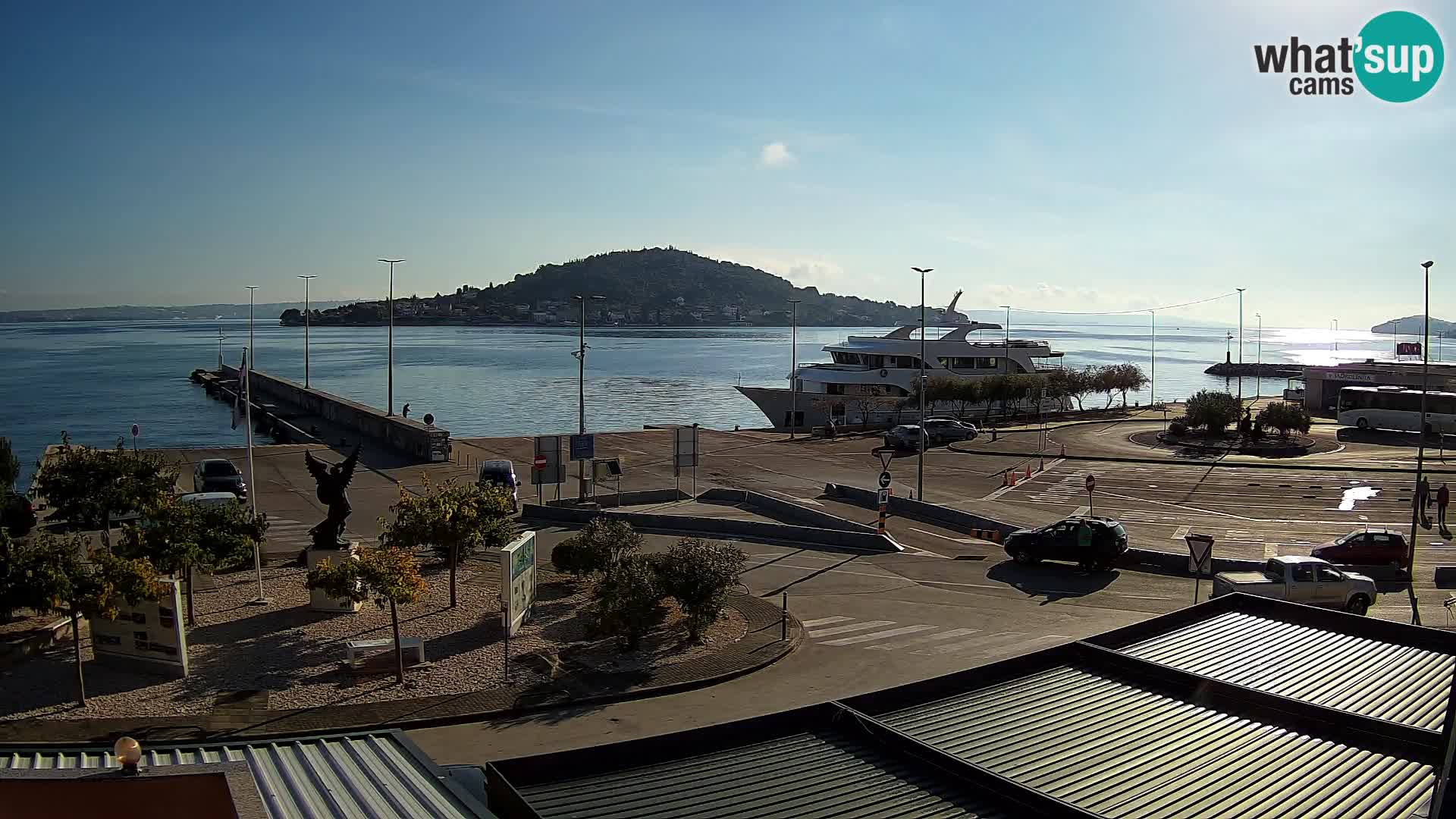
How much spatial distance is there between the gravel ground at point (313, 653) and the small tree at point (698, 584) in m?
0.45

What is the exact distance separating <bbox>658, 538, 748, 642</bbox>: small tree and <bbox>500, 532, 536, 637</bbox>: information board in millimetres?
2500

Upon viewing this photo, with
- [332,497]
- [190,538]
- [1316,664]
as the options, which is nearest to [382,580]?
[190,538]

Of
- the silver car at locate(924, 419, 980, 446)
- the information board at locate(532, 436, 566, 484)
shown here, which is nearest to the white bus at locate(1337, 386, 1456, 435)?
the silver car at locate(924, 419, 980, 446)

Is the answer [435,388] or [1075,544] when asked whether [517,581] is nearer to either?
[1075,544]

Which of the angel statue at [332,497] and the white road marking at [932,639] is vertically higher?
the angel statue at [332,497]

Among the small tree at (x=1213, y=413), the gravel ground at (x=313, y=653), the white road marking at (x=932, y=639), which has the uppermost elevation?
the small tree at (x=1213, y=413)

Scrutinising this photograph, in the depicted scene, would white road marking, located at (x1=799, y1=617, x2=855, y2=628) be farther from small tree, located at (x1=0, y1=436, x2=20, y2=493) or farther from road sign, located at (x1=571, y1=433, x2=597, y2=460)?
small tree, located at (x1=0, y1=436, x2=20, y2=493)

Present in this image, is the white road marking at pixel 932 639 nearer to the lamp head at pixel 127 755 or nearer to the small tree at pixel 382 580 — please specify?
the small tree at pixel 382 580

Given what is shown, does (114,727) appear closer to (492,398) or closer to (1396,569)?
(1396,569)

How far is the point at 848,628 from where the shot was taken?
18.5 metres

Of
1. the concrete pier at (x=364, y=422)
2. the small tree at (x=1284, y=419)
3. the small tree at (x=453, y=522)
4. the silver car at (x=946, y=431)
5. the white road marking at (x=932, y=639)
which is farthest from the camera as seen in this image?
the silver car at (x=946, y=431)

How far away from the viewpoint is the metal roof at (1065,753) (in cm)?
784

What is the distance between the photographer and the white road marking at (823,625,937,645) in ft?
57.7

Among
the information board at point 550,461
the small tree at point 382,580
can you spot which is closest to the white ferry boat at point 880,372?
the information board at point 550,461
